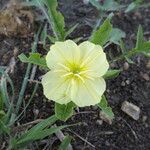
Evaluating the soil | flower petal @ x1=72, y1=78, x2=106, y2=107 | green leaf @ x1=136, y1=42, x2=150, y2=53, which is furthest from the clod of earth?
flower petal @ x1=72, y1=78, x2=106, y2=107

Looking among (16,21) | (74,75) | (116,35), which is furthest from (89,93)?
(16,21)

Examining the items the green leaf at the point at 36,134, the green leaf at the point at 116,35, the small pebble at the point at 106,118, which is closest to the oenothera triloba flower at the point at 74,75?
the green leaf at the point at 36,134

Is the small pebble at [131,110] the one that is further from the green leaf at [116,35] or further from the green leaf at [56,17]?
the green leaf at [56,17]

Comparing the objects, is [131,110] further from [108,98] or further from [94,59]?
[94,59]

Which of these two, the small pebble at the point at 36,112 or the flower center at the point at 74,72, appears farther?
the small pebble at the point at 36,112

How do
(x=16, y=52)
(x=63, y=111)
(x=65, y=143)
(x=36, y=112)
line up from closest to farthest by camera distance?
(x=63, y=111) → (x=65, y=143) → (x=36, y=112) → (x=16, y=52)

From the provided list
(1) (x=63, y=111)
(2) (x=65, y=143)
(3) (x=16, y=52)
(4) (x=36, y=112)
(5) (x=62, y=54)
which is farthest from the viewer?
(3) (x=16, y=52)

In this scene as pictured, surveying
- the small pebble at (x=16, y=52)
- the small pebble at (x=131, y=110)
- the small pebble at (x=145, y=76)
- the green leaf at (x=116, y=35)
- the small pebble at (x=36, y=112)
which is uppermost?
the small pebble at (x=16, y=52)
